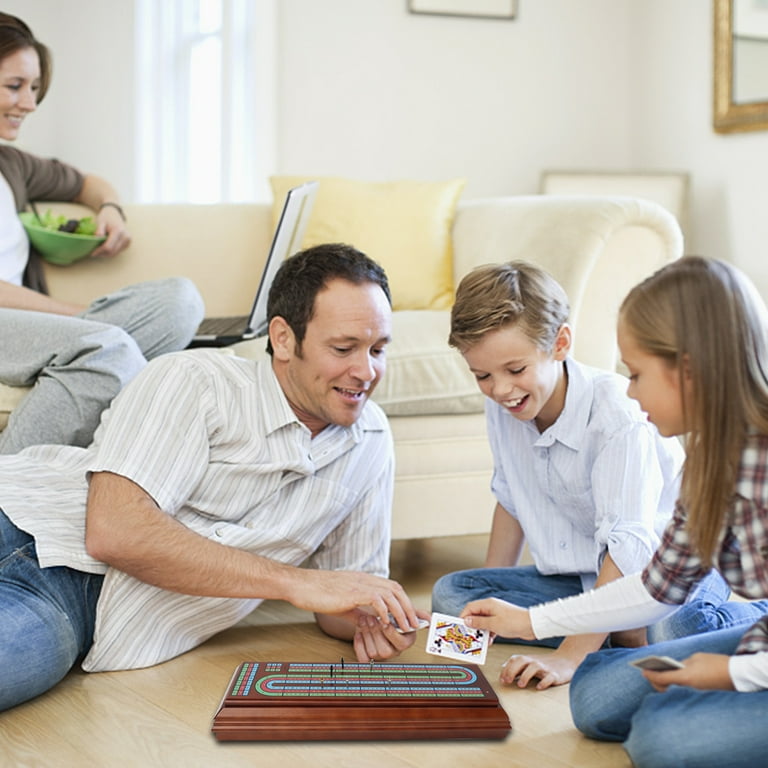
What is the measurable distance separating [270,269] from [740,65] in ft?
7.68

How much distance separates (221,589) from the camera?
1.76 meters

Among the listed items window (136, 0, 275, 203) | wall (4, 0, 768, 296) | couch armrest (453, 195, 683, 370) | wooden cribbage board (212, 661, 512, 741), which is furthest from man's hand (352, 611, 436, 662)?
window (136, 0, 275, 203)

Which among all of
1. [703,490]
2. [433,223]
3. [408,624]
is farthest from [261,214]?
[703,490]

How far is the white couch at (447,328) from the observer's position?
8.25 feet

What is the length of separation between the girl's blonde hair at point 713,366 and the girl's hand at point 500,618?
33 cm

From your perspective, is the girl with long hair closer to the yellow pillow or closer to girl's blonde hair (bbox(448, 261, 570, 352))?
girl's blonde hair (bbox(448, 261, 570, 352))

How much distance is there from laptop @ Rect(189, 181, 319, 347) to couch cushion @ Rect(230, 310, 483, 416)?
0.32ft

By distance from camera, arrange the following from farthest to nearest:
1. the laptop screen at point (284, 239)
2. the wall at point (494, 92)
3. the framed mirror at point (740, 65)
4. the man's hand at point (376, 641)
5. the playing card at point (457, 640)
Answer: the wall at point (494, 92), the framed mirror at point (740, 65), the laptop screen at point (284, 239), the man's hand at point (376, 641), the playing card at point (457, 640)

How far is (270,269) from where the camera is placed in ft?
8.18

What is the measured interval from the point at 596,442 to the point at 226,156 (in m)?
3.16

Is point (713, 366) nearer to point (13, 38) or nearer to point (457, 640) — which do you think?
point (457, 640)

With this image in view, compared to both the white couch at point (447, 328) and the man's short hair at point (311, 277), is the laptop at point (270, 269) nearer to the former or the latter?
the white couch at point (447, 328)

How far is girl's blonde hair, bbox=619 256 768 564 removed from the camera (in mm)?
1293

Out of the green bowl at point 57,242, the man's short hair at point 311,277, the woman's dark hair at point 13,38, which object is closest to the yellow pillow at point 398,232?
the green bowl at point 57,242
